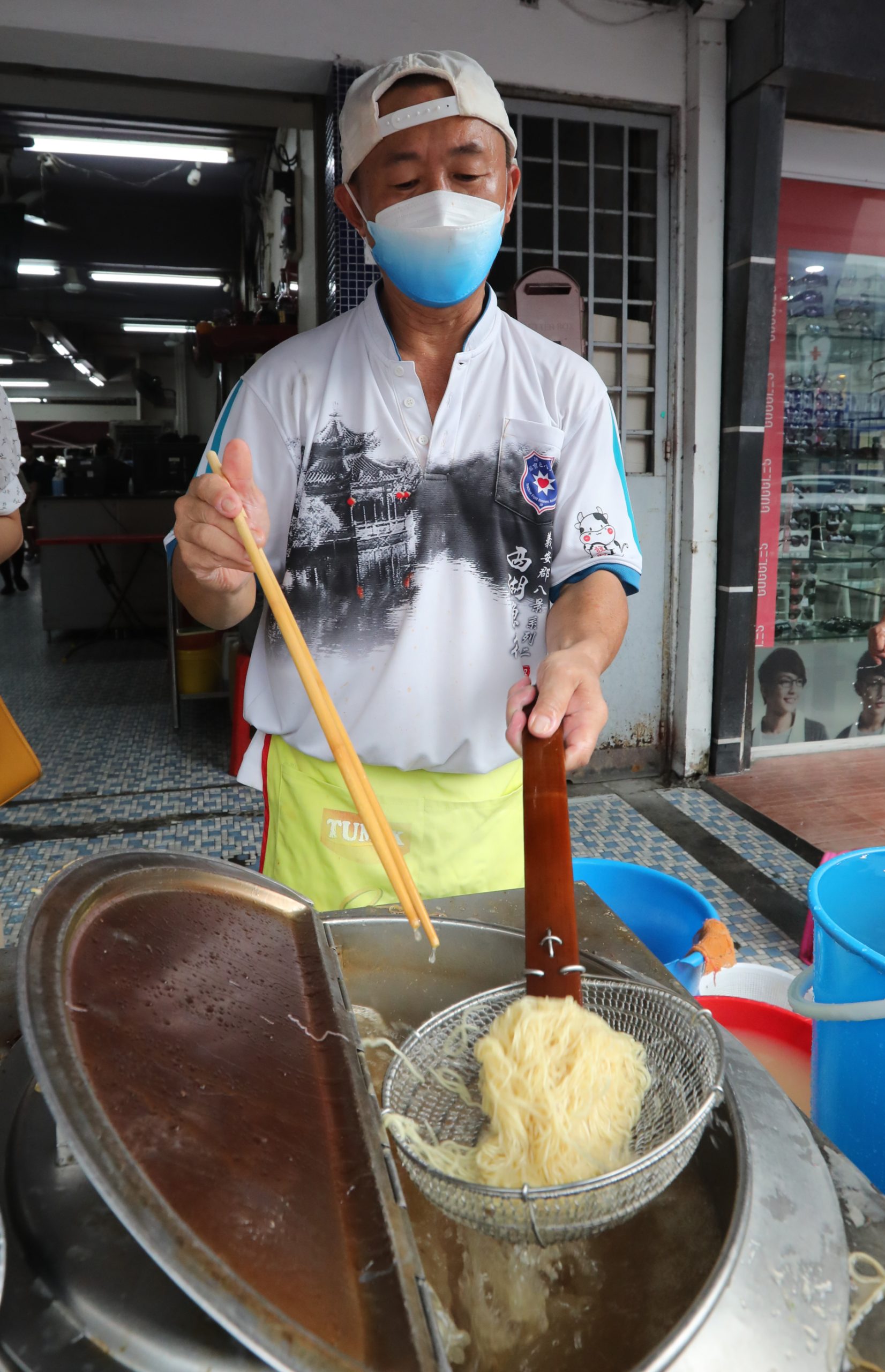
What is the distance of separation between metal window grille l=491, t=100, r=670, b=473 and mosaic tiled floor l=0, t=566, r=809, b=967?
197 cm

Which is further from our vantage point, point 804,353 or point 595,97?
point 804,353

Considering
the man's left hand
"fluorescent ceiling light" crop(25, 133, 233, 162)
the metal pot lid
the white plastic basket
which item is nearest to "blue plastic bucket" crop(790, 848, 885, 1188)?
the white plastic basket

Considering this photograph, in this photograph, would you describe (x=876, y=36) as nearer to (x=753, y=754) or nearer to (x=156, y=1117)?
(x=753, y=754)

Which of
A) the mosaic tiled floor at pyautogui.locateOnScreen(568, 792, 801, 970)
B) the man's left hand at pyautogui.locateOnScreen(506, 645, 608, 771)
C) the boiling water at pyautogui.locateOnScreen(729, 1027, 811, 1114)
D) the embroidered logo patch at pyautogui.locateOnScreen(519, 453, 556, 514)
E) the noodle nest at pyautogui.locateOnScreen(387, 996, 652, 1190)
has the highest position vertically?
the embroidered logo patch at pyautogui.locateOnScreen(519, 453, 556, 514)

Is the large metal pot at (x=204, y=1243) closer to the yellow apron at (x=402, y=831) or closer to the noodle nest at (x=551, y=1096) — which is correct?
the noodle nest at (x=551, y=1096)

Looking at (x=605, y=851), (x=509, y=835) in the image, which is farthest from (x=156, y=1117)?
(x=605, y=851)

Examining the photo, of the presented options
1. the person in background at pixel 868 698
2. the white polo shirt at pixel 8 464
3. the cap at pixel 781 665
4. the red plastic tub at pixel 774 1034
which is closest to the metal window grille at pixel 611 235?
the cap at pixel 781 665

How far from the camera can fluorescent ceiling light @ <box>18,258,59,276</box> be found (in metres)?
10.4

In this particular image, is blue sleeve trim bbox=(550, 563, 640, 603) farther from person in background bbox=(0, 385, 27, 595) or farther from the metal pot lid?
person in background bbox=(0, 385, 27, 595)

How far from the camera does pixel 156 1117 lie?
760mm

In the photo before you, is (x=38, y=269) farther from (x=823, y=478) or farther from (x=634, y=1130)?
(x=634, y=1130)

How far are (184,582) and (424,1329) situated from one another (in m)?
1.21

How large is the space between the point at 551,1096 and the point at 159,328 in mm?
16524

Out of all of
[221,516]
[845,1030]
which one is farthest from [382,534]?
[845,1030]
